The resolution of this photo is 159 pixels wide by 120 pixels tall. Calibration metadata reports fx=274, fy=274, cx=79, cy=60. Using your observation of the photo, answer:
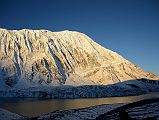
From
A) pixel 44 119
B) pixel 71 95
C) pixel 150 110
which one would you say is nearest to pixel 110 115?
pixel 150 110

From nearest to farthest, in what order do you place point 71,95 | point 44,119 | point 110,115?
point 110,115 → point 44,119 → point 71,95

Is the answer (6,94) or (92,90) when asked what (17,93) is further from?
(92,90)

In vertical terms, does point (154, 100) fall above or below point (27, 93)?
below

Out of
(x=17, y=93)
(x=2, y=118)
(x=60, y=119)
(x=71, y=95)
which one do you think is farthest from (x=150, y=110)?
(x=17, y=93)

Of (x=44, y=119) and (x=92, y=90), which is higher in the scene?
(x=92, y=90)

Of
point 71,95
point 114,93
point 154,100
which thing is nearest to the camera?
point 154,100

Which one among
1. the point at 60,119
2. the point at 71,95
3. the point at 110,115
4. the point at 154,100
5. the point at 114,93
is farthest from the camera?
the point at 114,93

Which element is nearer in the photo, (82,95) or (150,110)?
(150,110)

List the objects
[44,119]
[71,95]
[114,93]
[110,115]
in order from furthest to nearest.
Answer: [114,93], [71,95], [44,119], [110,115]

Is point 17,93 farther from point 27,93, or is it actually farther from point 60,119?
point 60,119
